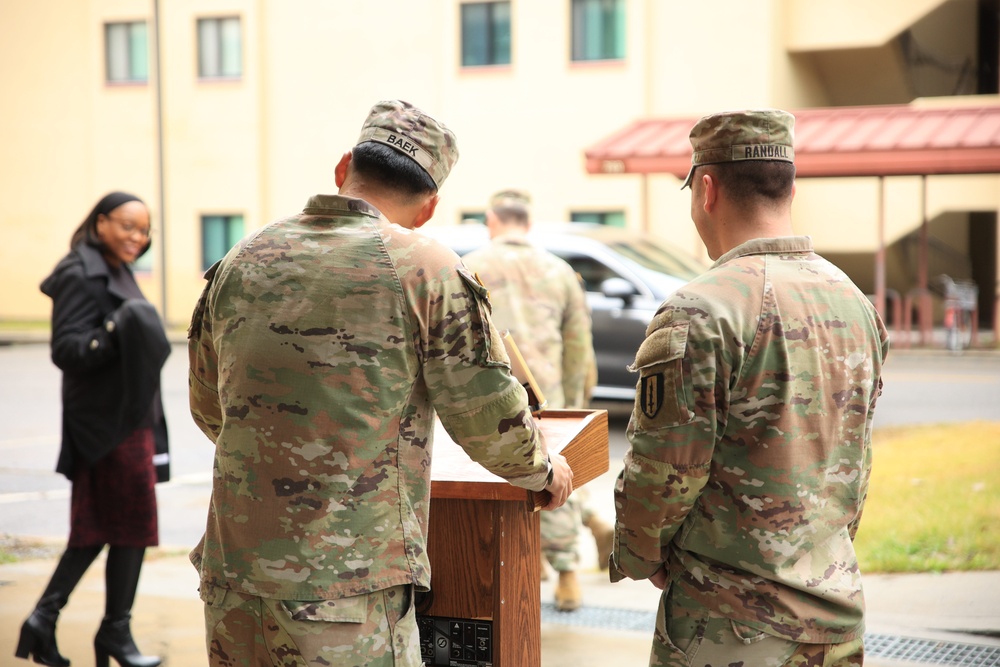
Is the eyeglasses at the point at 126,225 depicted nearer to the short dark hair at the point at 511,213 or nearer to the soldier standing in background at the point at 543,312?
the soldier standing in background at the point at 543,312

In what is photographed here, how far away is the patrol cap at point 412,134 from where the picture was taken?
2477 mm

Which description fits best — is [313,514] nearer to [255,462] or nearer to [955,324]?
[255,462]

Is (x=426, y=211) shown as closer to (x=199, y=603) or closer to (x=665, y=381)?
(x=665, y=381)

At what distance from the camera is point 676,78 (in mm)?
19406

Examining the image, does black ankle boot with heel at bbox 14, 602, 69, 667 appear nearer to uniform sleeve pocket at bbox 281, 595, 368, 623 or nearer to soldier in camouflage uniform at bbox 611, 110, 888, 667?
uniform sleeve pocket at bbox 281, 595, 368, 623

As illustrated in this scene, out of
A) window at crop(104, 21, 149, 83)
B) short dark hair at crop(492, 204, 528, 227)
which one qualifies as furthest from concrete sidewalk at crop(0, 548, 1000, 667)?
window at crop(104, 21, 149, 83)

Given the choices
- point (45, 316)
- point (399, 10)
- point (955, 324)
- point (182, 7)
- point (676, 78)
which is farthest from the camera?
point (45, 316)

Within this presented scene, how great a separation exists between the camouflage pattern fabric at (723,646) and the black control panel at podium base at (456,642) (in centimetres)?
62

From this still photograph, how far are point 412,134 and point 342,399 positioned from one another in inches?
24.1

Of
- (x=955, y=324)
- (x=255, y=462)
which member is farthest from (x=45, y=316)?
(x=255, y=462)

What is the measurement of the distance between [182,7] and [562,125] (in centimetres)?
840

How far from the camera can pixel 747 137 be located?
7.98 ft

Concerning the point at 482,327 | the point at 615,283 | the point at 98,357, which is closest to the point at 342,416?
the point at 482,327

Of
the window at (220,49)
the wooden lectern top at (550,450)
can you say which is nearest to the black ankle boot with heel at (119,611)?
the wooden lectern top at (550,450)
